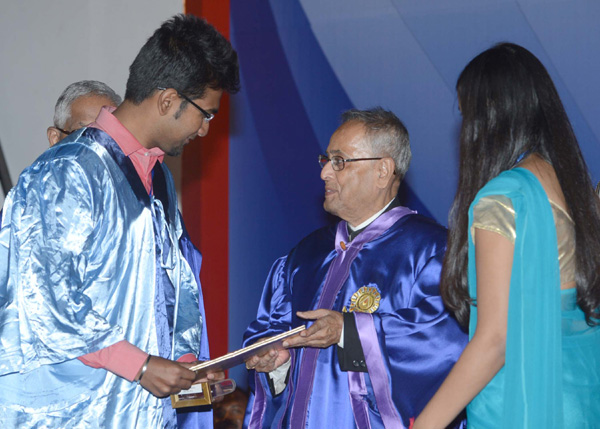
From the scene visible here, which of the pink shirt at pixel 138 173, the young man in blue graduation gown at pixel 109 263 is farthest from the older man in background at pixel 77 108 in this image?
the young man in blue graduation gown at pixel 109 263

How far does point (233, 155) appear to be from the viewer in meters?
4.87

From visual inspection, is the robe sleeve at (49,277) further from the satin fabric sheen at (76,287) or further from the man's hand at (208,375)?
the man's hand at (208,375)

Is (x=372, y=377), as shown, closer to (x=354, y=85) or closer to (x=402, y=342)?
(x=402, y=342)

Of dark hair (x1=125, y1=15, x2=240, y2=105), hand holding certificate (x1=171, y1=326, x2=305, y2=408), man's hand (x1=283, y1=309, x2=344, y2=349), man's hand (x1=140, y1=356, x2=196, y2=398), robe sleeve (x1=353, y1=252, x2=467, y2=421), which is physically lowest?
robe sleeve (x1=353, y1=252, x2=467, y2=421)

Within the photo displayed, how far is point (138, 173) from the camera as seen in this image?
2.50 metres

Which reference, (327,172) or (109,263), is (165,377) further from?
(327,172)

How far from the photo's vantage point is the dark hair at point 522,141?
186cm

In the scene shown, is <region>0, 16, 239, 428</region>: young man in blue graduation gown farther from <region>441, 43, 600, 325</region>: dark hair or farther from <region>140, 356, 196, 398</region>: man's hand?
<region>441, 43, 600, 325</region>: dark hair

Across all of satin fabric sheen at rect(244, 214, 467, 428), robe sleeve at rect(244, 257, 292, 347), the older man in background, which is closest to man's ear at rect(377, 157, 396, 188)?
satin fabric sheen at rect(244, 214, 467, 428)

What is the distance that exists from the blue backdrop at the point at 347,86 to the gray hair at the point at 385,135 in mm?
1283

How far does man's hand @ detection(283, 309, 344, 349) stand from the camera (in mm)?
→ 2432

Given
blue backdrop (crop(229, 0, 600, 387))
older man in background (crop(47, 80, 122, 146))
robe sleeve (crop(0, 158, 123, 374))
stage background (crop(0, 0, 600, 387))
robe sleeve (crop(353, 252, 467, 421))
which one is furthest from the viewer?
stage background (crop(0, 0, 600, 387))

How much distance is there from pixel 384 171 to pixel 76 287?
1289mm

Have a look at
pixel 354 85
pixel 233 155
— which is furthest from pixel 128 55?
pixel 354 85
